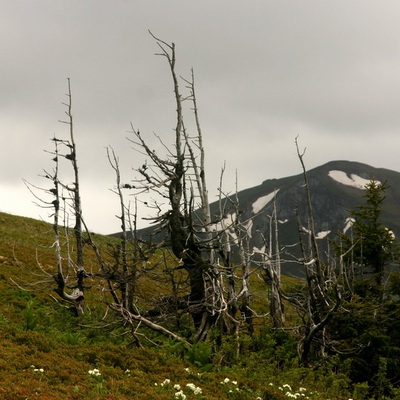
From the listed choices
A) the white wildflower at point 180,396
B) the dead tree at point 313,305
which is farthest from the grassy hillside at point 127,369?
the dead tree at point 313,305

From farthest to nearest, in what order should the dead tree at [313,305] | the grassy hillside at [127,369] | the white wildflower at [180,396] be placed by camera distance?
the dead tree at [313,305], the grassy hillside at [127,369], the white wildflower at [180,396]

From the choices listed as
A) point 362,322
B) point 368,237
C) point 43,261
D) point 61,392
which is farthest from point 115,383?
point 43,261

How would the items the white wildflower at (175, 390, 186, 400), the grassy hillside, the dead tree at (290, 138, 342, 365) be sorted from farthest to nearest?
the dead tree at (290, 138, 342, 365)
the grassy hillside
the white wildflower at (175, 390, 186, 400)

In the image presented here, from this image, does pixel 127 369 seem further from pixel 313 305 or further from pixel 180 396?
pixel 313 305

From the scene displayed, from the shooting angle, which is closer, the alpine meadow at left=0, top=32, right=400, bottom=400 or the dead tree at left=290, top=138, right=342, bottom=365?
the alpine meadow at left=0, top=32, right=400, bottom=400

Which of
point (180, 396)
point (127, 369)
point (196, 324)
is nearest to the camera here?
point (180, 396)

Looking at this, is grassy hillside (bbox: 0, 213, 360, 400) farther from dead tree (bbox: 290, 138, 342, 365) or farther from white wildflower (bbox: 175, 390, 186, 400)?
dead tree (bbox: 290, 138, 342, 365)

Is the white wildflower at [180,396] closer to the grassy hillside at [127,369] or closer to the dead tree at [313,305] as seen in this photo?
the grassy hillside at [127,369]

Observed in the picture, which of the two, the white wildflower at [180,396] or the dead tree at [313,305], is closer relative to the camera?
the white wildflower at [180,396]

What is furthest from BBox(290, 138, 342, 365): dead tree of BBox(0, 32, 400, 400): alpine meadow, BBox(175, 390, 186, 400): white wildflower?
BBox(175, 390, 186, 400): white wildflower

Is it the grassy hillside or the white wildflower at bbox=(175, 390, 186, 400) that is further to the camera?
the grassy hillside

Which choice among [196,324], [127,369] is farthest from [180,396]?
[196,324]

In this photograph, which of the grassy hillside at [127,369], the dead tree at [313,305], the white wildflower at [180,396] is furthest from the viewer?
the dead tree at [313,305]

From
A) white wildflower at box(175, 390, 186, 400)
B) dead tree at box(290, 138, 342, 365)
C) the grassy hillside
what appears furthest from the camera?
dead tree at box(290, 138, 342, 365)
